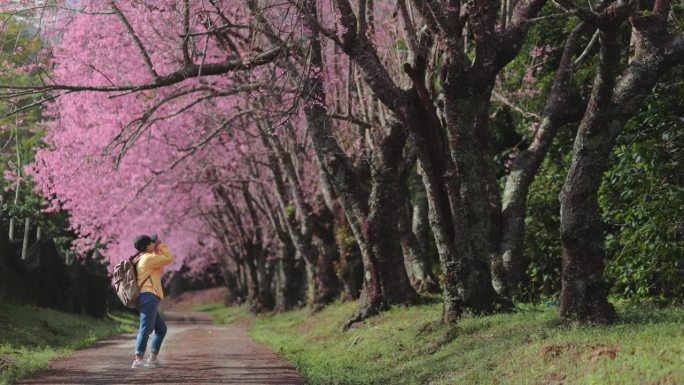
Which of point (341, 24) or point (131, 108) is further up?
point (131, 108)

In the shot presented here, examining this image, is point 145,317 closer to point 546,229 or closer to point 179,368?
point 179,368

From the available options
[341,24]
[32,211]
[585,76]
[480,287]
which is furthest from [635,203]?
[32,211]

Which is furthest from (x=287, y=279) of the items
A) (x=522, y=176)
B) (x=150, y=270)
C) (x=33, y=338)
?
(x=150, y=270)

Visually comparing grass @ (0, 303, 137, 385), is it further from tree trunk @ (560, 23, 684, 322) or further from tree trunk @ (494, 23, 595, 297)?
tree trunk @ (494, 23, 595, 297)

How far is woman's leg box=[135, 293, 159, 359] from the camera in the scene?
36.3 ft

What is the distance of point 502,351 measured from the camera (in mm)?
8883

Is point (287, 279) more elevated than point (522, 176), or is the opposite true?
point (522, 176)

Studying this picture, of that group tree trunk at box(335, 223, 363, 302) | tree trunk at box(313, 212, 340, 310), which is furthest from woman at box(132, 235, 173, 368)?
tree trunk at box(313, 212, 340, 310)

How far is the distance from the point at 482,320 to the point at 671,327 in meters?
3.22

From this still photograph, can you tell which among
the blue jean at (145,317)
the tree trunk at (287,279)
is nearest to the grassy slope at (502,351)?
the blue jean at (145,317)

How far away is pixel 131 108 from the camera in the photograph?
70.0 ft

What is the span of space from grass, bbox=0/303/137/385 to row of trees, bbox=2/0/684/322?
136 inches

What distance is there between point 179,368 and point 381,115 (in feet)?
25.1

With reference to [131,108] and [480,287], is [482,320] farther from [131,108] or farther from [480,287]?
[131,108]
